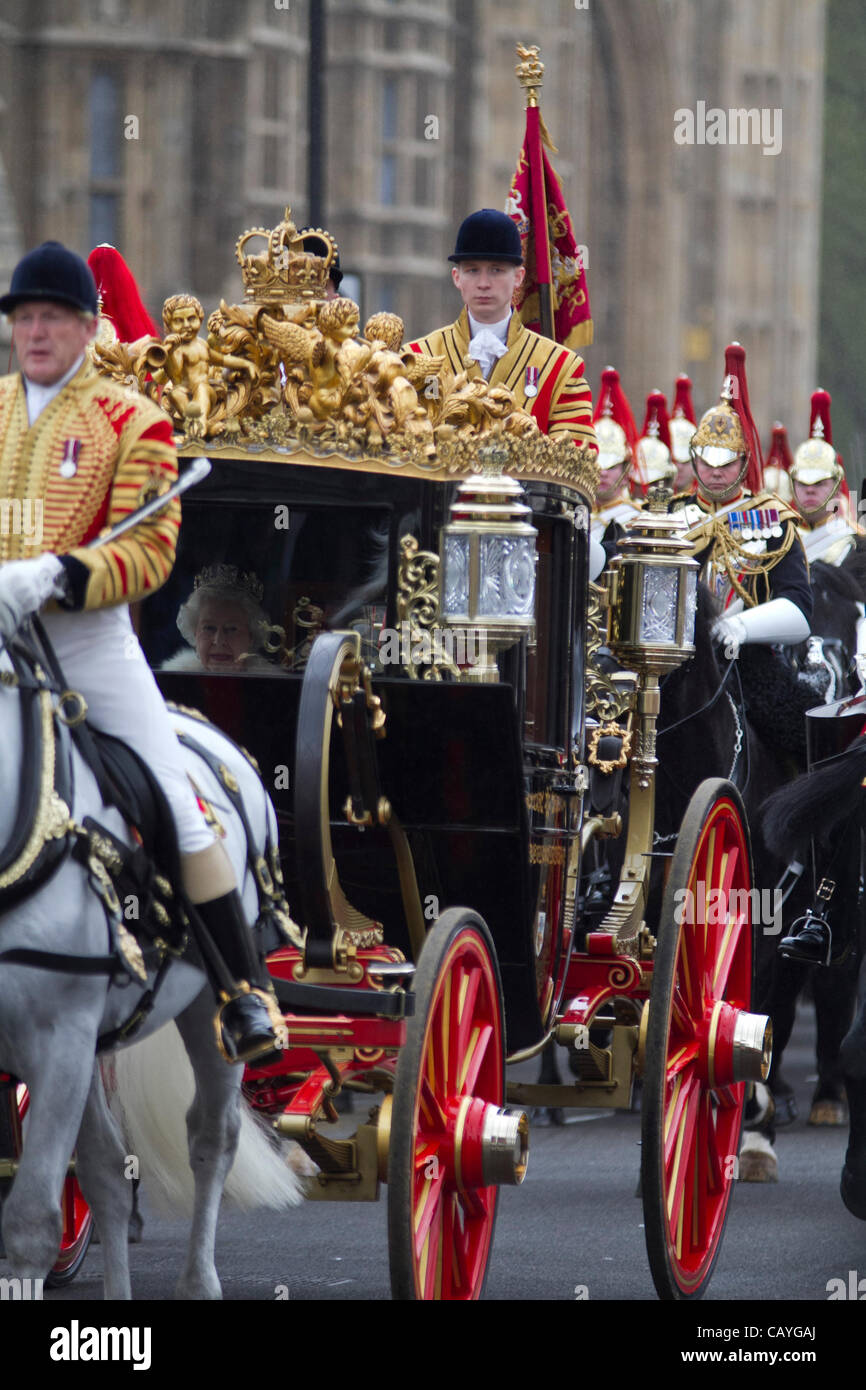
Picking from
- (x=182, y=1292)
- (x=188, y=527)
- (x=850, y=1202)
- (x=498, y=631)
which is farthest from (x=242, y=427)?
(x=850, y=1202)

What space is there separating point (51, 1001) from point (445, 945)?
32.8 inches

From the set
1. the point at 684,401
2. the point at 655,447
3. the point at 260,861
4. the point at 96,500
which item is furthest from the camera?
the point at 684,401

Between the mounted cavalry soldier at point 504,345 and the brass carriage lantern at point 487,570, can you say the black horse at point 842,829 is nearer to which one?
the mounted cavalry soldier at point 504,345

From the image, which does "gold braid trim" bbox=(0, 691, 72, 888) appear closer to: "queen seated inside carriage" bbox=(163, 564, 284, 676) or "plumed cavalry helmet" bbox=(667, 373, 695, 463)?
"queen seated inside carriage" bbox=(163, 564, 284, 676)

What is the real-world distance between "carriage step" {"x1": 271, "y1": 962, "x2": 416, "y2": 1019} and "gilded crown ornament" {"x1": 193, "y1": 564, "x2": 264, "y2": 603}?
1067 millimetres

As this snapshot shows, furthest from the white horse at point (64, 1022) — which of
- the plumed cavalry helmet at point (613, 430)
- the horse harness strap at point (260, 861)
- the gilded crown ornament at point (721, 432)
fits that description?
the plumed cavalry helmet at point (613, 430)

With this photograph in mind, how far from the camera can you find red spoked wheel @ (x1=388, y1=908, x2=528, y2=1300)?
5449 millimetres

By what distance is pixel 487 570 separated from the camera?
6.20 metres

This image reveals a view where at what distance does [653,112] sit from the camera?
40.2 m

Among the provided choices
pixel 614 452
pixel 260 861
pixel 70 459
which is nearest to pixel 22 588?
pixel 70 459

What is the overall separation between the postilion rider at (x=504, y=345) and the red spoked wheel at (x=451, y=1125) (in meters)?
1.90

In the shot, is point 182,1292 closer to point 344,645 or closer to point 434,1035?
point 434,1035

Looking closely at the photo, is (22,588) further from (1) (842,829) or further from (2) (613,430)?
(2) (613,430)

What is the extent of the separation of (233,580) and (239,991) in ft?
4.32
